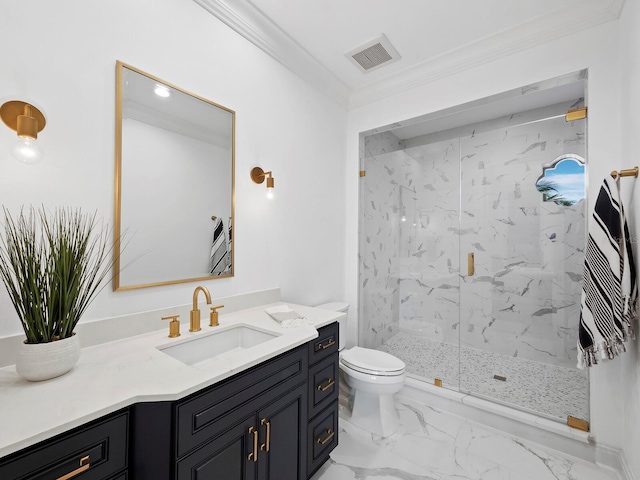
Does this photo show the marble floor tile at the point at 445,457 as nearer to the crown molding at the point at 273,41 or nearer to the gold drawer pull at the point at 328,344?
the gold drawer pull at the point at 328,344

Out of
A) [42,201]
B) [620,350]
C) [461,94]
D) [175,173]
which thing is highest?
[461,94]

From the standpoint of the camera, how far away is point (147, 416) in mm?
875

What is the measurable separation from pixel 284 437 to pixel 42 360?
0.93 metres

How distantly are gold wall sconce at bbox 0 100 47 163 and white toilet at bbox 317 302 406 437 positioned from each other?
171 cm

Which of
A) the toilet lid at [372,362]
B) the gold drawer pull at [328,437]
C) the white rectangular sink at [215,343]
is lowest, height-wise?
the gold drawer pull at [328,437]

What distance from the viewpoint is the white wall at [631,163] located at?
146cm

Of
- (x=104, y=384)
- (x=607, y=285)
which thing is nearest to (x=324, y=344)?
(x=104, y=384)

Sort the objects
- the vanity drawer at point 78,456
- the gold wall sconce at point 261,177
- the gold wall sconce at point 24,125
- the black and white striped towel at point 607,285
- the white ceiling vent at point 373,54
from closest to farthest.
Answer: the vanity drawer at point 78,456, the gold wall sconce at point 24,125, the black and white striped towel at point 607,285, the gold wall sconce at point 261,177, the white ceiling vent at point 373,54

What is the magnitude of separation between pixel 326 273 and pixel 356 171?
3.35 ft

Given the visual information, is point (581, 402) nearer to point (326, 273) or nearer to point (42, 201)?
point (326, 273)

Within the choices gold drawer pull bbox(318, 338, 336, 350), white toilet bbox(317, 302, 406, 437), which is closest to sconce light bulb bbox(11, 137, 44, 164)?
gold drawer pull bbox(318, 338, 336, 350)

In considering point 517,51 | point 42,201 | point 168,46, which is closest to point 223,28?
point 168,46

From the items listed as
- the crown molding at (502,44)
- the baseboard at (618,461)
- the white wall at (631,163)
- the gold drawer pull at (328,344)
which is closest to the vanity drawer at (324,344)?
the gold drawer pull at (328,344)

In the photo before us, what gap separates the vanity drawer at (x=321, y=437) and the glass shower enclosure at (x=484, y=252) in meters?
1.18
